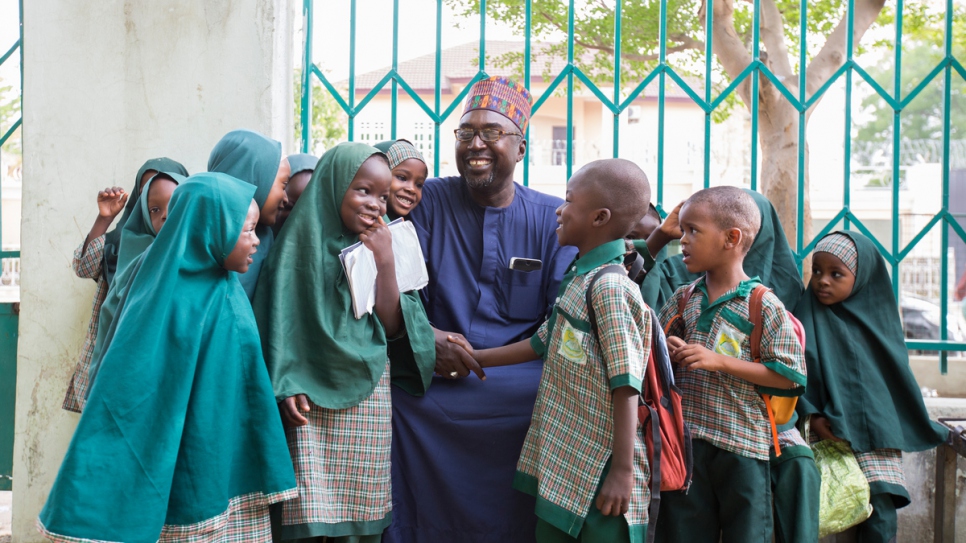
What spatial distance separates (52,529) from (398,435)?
1265mm

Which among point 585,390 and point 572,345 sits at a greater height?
point 572,345

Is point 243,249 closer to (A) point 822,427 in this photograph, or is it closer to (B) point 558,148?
(A) point 822,427

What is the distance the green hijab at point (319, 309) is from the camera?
2.83m

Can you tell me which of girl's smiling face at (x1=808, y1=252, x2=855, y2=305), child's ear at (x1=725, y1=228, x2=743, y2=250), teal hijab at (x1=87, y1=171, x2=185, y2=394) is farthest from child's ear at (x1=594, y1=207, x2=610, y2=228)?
teal hijab at (x1=87, y1=171, x2=185, y2=394)

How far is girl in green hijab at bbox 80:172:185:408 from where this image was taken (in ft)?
9.82

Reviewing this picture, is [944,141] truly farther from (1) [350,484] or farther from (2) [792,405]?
(1) [350,484]

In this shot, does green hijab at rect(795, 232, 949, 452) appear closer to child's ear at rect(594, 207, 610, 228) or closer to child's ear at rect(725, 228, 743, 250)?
child's ear at rect(725, 228, 743, 250)

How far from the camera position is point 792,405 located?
2.98 m

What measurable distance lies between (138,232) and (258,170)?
60cm

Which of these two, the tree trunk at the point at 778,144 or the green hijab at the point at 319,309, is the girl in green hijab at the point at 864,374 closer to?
the green hijab at the point at 319,309

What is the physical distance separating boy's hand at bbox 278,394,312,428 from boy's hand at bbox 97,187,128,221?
1347 millimetres

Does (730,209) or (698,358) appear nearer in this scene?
(698,358)

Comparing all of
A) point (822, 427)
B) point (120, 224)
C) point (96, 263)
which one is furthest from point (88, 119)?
point (822, 427)

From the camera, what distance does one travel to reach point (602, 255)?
2779 mm
